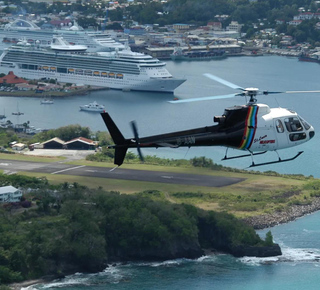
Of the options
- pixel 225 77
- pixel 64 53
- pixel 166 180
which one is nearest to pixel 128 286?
pixel 166 180

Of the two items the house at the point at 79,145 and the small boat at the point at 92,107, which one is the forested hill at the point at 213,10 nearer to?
the small boat at the point at 92,107

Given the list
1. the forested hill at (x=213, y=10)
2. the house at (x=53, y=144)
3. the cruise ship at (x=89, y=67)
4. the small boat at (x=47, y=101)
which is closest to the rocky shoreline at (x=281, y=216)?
the house at (x=53, y=144)

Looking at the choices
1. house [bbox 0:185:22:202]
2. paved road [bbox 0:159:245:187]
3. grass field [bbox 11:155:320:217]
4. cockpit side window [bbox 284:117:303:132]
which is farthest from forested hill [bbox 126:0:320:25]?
cockpit side window [bbox 284:117:303:132]

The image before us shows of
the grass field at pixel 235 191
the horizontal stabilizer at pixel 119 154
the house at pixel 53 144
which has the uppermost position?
the horizontal stabilizer at pixel 119 154

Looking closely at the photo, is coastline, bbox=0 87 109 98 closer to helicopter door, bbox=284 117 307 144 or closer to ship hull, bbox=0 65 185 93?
ship hull, bbox=0 65 185 93

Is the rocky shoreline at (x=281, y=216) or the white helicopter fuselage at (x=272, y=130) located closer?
the white helicopter fuselage at (x=272, y=130)

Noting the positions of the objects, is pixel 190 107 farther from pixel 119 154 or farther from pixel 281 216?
pixel 119 154
